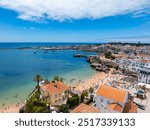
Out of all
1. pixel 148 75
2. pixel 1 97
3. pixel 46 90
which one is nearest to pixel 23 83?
pixel 1 97

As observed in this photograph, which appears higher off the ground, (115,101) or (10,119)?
(10,119)

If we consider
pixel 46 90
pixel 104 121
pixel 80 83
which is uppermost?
pixel 104 121

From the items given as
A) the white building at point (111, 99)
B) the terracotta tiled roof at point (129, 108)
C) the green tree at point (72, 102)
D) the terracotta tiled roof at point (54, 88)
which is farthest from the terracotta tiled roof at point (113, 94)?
the terracotta tiled roof at point (54, 88)

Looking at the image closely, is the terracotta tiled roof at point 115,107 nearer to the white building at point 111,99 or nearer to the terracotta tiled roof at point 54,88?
the white building at point 111,99

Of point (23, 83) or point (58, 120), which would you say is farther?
point (23, 83)

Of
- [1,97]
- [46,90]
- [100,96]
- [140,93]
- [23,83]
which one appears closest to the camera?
[100,96]

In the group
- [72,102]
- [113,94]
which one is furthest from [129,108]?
[72,102]

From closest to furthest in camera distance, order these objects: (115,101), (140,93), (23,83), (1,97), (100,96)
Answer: (115,101), (100,96), (140,93), (1,97), (23,83)

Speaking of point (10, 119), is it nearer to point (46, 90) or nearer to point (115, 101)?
point (115, 101)
